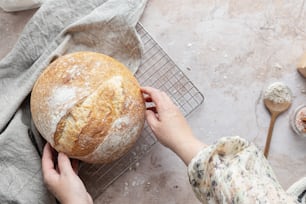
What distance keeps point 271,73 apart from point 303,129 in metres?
0.15

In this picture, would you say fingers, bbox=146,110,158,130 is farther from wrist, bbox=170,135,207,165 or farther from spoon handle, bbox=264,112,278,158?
spoon handle, bbox=264,112,278,158

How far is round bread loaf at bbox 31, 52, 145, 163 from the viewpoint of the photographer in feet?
3.15

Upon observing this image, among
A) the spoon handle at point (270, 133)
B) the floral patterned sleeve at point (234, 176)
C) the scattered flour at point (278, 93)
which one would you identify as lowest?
the spoon handle at point (270, 133)

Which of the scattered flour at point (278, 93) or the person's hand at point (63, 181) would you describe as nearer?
the person's hand at point (63, 181)

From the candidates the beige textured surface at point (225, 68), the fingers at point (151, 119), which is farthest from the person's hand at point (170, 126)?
the beige textured surface at point (225, 68)

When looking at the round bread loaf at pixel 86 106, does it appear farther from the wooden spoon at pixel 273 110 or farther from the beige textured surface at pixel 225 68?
the wooden spoon at pixel 273 110

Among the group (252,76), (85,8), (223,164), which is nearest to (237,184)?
(223,164)

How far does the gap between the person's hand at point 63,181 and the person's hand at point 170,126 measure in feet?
0.64

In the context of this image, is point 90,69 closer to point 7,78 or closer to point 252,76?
point 7,78

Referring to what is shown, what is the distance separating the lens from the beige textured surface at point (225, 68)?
115cm

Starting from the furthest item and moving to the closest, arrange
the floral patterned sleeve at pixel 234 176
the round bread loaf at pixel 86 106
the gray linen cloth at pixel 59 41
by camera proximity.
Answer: the gray linen cloth at pixel 59 41 < the round bread loaf at pixel 86 106 < the floral patterned sleeve at pixel 234 176

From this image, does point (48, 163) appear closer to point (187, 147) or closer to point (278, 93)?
point (187, 147)

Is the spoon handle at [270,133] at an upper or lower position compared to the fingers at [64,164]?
upper

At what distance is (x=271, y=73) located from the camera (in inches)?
46.2
